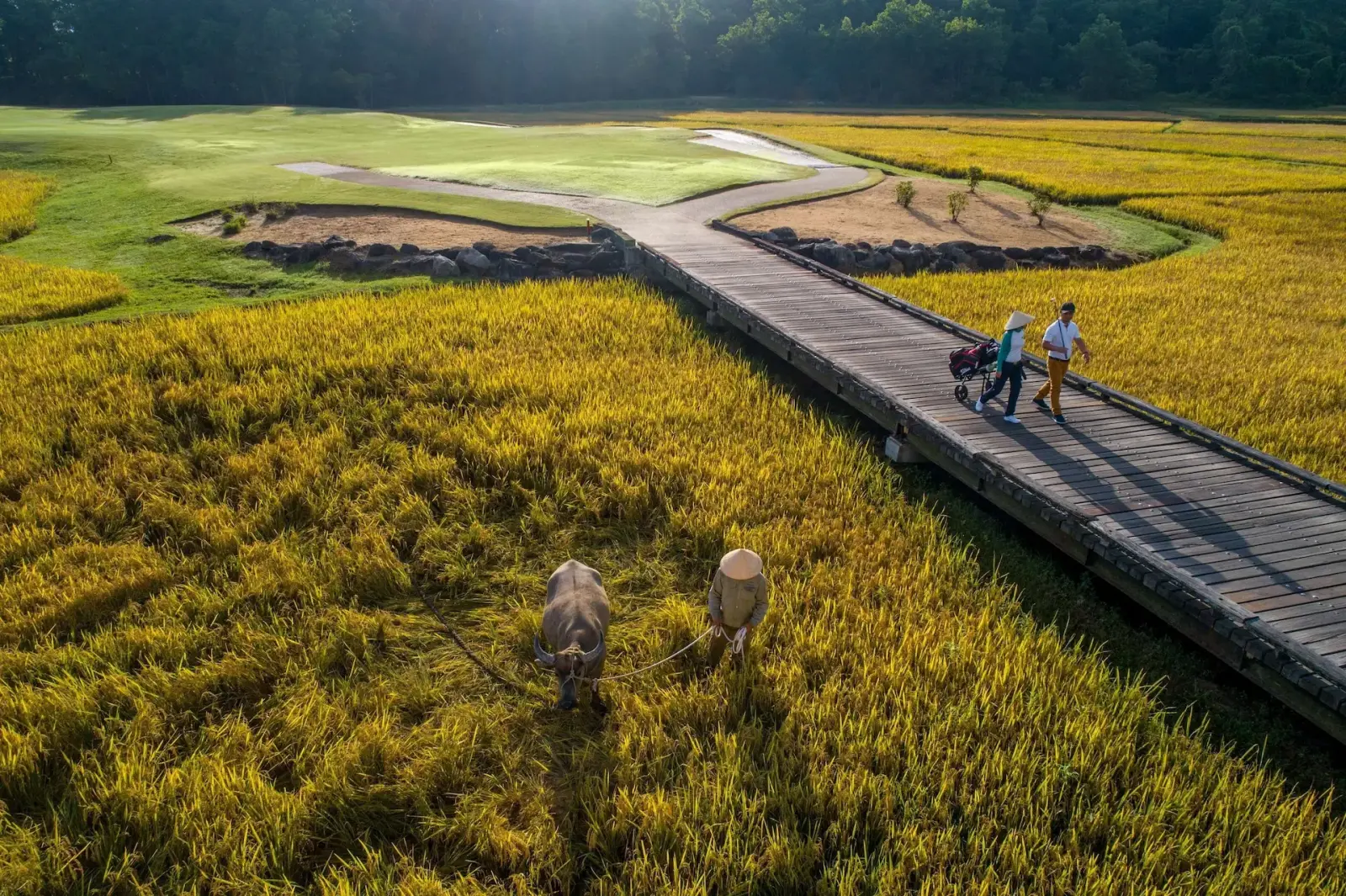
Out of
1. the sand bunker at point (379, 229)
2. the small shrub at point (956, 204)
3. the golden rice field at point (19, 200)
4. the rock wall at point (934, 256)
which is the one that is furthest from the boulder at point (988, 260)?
the golden rice field at point (19, 200)

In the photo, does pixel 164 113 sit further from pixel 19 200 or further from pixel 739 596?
pixel 739 596

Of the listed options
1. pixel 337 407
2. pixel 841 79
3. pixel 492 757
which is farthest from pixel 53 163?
pixel 841 79

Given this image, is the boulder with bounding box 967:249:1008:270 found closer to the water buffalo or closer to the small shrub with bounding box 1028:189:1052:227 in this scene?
the small shrub with bounding box 1028:189:1052:227

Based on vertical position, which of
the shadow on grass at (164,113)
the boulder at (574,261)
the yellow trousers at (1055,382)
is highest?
Answer: the shadow on grass at (164,113)

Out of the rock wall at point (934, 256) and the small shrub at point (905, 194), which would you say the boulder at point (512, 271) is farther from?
the small shrub at point (905, 194)

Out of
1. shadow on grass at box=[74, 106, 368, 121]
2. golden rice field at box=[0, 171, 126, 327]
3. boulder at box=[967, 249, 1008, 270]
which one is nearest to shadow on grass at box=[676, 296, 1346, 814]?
boulder at box=[967, 249, 1008, 270]

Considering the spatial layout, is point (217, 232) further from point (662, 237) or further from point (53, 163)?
point (53, 163)
